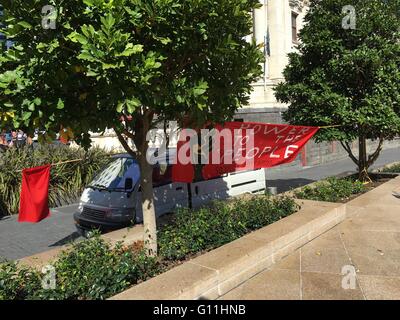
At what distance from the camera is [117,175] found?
296 inches

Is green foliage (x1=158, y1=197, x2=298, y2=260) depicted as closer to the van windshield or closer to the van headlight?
the van headlight

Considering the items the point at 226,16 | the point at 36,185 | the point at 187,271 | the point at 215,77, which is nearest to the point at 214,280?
the point at 187,271

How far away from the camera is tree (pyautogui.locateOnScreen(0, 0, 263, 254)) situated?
338 centimetres

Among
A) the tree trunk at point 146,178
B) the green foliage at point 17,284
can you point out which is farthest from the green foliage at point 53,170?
the green foliage at point 17,284

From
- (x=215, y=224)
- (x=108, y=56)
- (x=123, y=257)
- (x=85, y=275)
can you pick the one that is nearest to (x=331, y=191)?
(x=215, y=224)

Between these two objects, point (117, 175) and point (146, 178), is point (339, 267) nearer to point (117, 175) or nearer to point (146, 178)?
point (146, 178)

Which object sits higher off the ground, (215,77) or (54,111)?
(215,77)

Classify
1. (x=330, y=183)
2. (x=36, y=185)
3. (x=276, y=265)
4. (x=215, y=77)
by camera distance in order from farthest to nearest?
(x=330, y=183)
(x=36, y=185)
(x=276, y=265)
(x=215, y=77)

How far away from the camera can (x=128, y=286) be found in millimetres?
4195

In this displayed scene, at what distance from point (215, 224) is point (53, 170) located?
7.08 m

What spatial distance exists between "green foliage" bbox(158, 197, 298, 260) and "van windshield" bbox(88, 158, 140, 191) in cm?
166

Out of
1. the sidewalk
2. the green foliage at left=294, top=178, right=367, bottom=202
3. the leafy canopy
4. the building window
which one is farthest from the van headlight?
the building window

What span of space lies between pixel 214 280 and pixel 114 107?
2217mm
